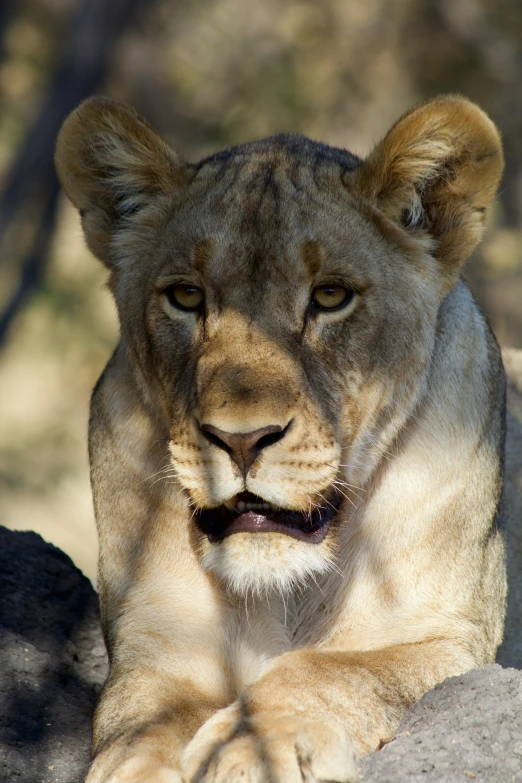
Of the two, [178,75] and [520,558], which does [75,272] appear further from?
[520,558]

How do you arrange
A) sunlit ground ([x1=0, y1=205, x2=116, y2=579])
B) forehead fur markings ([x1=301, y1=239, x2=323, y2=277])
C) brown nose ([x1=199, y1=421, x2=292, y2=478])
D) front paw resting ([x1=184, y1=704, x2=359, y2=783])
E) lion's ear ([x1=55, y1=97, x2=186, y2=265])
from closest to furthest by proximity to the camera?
front paw resting ([x1=184, y1=704, x2=359, y2=783])
brown nose ([x1=199, y1=421, x2=292, y2=478])
forehead fur markings ([x1=301, y1=239, x2=323, y2=277])
lion's ear ([x1=55, y1=97, x2=186, y2=265])
sunlit ground ([x1=0, y1=205, x2=116, y2=579])

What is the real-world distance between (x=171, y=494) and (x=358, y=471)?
56cm

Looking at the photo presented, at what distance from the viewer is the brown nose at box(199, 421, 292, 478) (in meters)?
2.59

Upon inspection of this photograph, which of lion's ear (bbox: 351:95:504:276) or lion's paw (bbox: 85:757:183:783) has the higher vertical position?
lion's ear (bbox: 351:95:504:276)

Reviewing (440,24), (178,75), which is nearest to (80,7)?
(178,75)

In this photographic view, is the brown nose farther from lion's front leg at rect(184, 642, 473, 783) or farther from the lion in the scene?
lion's front leg at rect(184, 642, 473, 783)

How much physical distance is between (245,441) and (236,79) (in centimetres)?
858

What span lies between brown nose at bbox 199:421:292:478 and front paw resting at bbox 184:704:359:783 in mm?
576

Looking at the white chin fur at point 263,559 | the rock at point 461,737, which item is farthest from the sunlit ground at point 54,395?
the rock at point 461,737

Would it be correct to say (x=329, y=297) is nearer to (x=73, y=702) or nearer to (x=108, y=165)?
(x=108, y=165)

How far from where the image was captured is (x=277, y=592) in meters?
3.23

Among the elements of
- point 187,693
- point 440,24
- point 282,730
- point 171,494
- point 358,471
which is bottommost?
point 187,693

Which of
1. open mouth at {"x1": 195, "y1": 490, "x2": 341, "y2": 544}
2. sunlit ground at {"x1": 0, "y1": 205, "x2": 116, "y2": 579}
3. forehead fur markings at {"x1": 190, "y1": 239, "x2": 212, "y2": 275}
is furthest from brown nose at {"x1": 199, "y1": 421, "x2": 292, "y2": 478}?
sunlit ground at {"x1": 0, "y1": 205, "x2": 116, "y2": 579}

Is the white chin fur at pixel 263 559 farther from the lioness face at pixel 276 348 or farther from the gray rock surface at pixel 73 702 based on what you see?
the gray rock surface at pixel 73 702
